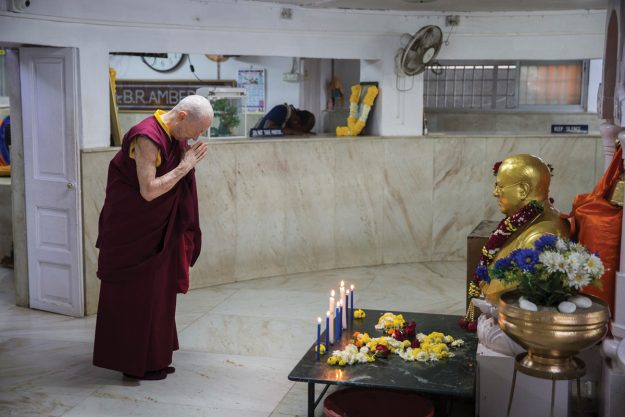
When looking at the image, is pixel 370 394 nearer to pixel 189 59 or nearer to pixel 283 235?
pixel 283 235

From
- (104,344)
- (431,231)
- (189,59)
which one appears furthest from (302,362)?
(189,59)

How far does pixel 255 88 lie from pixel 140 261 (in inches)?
296

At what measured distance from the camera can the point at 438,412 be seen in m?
5.04

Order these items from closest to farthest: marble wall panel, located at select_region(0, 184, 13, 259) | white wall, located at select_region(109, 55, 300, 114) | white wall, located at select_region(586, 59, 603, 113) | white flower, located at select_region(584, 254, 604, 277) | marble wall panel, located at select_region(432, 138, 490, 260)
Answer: white flower, located at select_region(584, 254, 604, 277)
marble wall panel, located at select_region(0, 184, 13, 259)
marble wall panel, located at select_region(432, 138, 490, 260)
white wall, located at select_region(586, 59, 603, 113)
white wall, located at select_region(109, 55, 300, 114)

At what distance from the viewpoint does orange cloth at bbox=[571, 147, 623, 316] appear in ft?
15.5

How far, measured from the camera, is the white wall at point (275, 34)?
6844 millimetres

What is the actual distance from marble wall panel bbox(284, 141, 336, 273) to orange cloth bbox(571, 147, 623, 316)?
4.05 meters

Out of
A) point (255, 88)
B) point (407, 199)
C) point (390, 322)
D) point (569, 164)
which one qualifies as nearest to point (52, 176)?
point (390, 322)

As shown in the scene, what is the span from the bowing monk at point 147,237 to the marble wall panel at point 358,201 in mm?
3429

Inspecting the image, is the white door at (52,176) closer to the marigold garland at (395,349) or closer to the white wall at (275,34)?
the white wall at (275,34)

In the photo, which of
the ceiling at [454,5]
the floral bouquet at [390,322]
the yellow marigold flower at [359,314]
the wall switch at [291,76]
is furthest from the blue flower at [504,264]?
the wall switch at [291,76]

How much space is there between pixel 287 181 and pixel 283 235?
58 cm

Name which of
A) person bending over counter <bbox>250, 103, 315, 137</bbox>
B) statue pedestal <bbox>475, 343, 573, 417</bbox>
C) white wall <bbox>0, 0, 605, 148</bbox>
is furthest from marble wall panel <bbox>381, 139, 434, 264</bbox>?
statue pedestal <bbox>475, 343, 573, 417</bbox>

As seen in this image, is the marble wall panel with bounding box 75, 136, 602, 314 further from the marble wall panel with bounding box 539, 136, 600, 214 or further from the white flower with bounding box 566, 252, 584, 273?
the white flower with bounding box 566, 252, 584, 273
